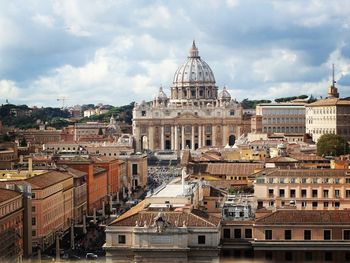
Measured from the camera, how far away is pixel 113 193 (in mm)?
84562

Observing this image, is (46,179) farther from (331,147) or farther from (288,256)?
(331,147)

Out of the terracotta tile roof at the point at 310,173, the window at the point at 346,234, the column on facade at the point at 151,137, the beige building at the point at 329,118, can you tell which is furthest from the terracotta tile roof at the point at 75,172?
the column on facade at the point at 151,137

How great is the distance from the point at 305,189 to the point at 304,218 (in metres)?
13.2

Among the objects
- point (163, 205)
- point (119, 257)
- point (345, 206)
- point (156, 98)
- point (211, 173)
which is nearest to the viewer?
point (119, 257)

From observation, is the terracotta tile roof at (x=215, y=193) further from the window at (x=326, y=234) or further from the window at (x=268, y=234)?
the window at (x=326, y=234)

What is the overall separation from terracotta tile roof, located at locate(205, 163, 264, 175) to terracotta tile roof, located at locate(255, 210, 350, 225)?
87.4 feet

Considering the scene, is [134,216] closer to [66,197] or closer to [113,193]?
[66,197]

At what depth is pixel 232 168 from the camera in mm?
62062

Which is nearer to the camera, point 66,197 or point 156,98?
point 66,197

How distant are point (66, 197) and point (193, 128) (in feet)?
399

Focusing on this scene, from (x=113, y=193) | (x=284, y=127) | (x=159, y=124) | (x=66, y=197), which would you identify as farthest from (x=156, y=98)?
(x=66, y=197)

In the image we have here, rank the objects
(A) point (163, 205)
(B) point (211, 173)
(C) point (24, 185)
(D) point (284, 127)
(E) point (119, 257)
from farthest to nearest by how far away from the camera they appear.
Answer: (D) point (284, 127) < (B) point (211, 173) < (C) point (24, 185) < (A) point (163, 205) < (E) point (119, 257)

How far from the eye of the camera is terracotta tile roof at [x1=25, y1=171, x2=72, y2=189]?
5362 centimetres

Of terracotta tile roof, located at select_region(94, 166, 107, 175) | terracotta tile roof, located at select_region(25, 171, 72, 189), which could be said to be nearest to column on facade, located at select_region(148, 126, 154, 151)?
terracotta tile roof, located at select_region(94, 166, 107, 175)
